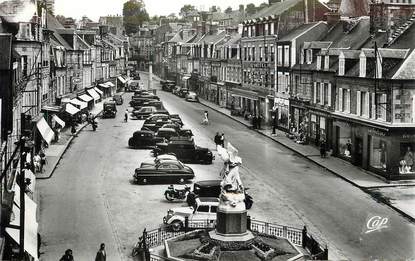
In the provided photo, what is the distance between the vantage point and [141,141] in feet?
149

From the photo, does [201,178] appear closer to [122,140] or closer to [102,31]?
[122,140]

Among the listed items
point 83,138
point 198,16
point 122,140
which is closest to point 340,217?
point 122,140

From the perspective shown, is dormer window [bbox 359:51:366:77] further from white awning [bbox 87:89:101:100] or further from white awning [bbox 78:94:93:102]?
white awning [bbox 87:89:101:100]

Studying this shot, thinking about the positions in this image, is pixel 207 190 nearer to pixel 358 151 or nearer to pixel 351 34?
pixel 358 151

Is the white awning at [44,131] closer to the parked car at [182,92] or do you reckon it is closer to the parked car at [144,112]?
the parked car at [144,112]

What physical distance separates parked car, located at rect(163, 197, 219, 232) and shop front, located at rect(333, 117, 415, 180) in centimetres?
1455

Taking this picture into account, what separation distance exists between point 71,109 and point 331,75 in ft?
83.2

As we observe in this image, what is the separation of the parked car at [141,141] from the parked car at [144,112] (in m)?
15.7

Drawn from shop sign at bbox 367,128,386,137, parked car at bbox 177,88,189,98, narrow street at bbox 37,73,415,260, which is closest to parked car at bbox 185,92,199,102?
parked car at bbox 177,88,189,98

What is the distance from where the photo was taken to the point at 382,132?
3731 centimetres

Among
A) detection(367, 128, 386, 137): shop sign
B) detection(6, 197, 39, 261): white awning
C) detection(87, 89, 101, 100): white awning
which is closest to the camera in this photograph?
detection(6, 197, 39, 261): white awning

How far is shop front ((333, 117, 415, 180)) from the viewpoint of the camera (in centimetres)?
3675

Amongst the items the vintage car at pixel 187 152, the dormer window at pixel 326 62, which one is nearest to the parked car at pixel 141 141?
the vintage car at pixel 187 152

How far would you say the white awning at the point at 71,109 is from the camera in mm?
55156
